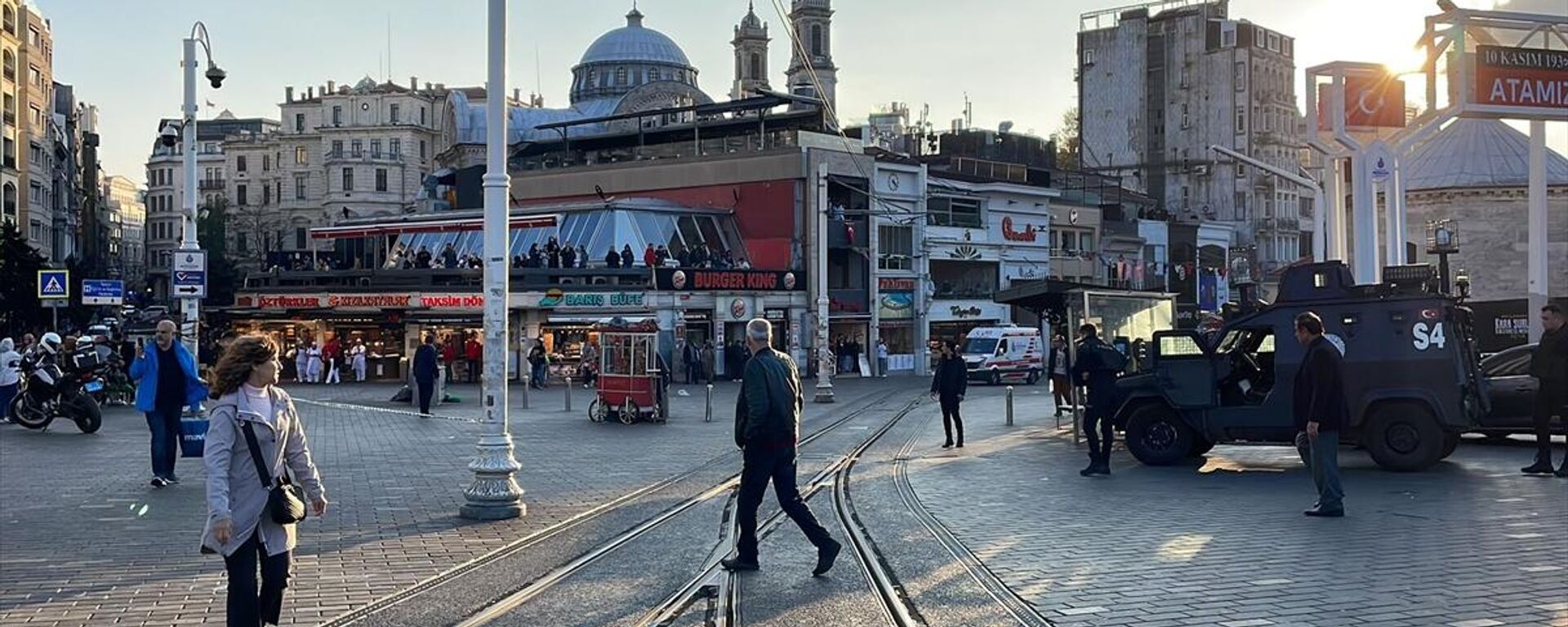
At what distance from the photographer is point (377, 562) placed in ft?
32.1

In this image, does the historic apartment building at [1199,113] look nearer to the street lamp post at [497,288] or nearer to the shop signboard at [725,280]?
the shop signboard at [725,280]

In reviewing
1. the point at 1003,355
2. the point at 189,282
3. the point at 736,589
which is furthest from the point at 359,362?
the point at 736,589

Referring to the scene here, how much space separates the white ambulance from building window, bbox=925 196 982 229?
556 inches

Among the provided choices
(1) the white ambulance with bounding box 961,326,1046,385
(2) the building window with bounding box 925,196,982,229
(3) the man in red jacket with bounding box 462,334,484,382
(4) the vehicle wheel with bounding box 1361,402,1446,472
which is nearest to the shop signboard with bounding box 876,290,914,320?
(2) the building window with bounding box 925,196,982,229

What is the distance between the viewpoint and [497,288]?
12.6 metres

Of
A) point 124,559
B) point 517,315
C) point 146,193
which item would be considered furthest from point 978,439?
point 146,193

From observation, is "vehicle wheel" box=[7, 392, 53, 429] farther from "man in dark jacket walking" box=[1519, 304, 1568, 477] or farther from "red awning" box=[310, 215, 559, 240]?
"red awning" box=[310, 215, 559, 240]

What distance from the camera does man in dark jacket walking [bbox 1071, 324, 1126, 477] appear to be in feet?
51.3

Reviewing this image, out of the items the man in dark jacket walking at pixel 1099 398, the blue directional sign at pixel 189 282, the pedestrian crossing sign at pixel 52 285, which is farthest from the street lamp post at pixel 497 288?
the pedestrian crossing sign at pixel 52 285

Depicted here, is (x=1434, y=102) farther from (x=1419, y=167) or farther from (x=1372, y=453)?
(x=1419, y=167)

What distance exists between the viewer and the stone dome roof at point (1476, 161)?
210 ft

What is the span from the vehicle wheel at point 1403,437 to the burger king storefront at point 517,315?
32.7m

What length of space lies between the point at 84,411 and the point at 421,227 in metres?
34.4

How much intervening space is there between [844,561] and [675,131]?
175 feet
